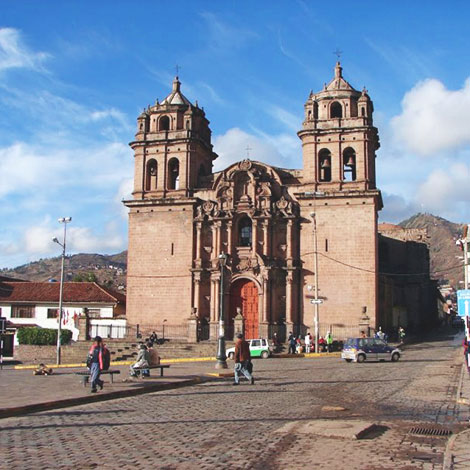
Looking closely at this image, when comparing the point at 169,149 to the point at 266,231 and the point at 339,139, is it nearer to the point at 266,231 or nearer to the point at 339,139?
the point at 266,231

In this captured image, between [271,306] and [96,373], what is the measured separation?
24.4 m

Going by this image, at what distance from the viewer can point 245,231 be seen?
135 feet

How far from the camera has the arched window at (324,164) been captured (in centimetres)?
4075

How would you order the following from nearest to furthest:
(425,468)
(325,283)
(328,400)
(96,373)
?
(425,468), (328,400), (96,373), (325,283)

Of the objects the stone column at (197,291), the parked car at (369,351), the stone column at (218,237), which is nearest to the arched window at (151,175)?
the stone column at (218,237)

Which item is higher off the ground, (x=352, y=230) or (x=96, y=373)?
(x=352, y=230)

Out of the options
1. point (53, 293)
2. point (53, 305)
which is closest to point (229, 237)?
point (53, 305)

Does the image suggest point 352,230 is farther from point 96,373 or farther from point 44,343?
point 96,373

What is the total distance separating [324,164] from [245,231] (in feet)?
22.1

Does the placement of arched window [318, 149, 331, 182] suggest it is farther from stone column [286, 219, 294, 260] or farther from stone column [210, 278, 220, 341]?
stone column [210, 278, 220, 341]

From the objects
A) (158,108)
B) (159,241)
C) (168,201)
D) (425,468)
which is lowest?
(425,468)

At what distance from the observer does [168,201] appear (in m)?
41.7

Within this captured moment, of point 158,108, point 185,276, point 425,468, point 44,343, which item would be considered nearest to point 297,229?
point 185,276

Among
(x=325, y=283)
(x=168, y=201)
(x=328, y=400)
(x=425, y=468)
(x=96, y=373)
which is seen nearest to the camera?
(x=425, y=468)
